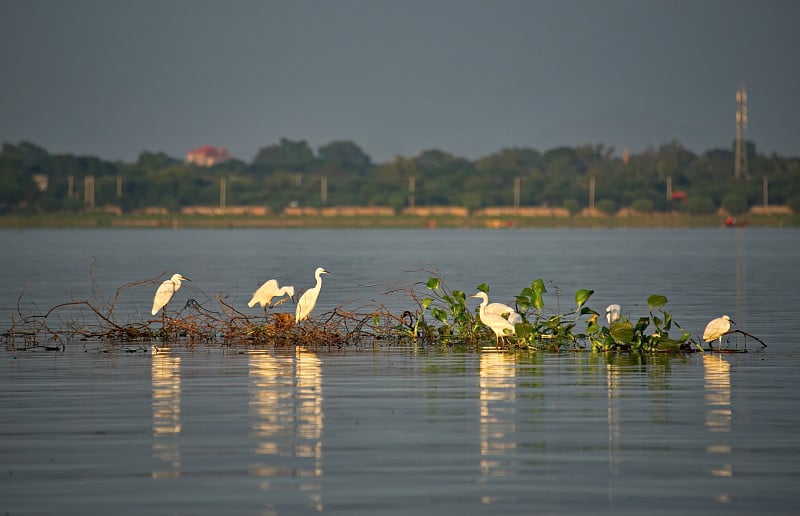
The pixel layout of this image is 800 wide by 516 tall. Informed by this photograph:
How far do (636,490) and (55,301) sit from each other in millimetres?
21932

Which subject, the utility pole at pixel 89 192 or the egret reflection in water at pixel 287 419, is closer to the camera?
the egret reflection in water at pixel 287 419

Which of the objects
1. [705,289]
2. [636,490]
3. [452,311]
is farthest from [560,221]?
[636,490]

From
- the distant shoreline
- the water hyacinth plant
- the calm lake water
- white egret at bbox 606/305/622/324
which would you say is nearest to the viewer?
the calm lake water

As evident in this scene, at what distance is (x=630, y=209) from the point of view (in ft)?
580

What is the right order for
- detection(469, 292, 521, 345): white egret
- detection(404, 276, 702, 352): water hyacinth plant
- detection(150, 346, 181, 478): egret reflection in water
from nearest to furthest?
detection(150, 346, 181, 478): egret reflection in water < detection(469, 292, 521, 345): white egret < detection(404, 276, 702, 352): water hyacinth plant

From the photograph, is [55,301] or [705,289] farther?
[705,289]

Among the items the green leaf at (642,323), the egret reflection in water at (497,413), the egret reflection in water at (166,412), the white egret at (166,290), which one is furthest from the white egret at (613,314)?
the white egret at (166,290)

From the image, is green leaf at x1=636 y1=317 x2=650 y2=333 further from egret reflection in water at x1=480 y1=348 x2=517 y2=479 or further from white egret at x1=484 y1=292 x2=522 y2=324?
egret reflection in water at x1=480 y1=348 x2=517 y2=479

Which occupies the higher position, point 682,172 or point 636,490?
point 682,172

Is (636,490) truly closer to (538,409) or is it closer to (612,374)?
(538,409)

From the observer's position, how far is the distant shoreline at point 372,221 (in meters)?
165

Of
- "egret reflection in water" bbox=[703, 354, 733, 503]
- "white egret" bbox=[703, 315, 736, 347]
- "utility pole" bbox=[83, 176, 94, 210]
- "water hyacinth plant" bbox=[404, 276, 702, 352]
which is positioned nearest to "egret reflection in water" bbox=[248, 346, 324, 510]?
"water hyacinth plant" bbox=[404, 276, 702, 352]

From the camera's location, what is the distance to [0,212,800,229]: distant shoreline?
164625mm

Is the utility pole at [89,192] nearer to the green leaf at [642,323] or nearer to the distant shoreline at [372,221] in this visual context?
the distant shoreline at [372,221]
